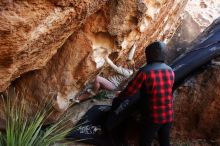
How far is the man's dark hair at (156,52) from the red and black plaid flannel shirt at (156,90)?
0.46ft

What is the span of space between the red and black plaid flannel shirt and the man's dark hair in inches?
5.6

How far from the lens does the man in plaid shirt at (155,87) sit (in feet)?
15.4

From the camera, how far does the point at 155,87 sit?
4703 mm

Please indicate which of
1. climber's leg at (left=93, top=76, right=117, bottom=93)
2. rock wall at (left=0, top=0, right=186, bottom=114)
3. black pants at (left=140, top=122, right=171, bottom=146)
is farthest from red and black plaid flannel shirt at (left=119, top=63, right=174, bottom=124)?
climber's leg at (left=93, top=76, right=117, bottom=93)

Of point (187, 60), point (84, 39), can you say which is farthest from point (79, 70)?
point (187, 60)

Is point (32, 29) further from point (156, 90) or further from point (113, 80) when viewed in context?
point (113, 80)

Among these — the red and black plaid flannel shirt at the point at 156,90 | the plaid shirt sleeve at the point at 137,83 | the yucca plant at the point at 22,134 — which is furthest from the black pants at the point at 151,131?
the yucca plant at the point at 22,134

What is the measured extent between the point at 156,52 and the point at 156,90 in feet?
1.49

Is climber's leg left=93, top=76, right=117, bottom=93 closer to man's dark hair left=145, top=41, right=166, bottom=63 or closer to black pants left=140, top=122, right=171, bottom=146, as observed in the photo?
black pants left=140, top=122, right=171, bottom=146

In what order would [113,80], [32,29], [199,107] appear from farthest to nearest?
1. [113,80]
2. [199,107]
3. [32,29]

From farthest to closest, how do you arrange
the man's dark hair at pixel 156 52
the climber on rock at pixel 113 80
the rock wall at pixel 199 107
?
the climber on rock at pixel 113 80 → the rock wall at pixel 199 107 → the man's dark hair at pixel 156 52

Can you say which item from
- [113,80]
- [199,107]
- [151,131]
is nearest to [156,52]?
[151,131]

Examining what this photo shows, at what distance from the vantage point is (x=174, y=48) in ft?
27.4

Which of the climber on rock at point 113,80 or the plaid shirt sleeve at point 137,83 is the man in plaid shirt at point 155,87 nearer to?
the plaid shirt sleeve at point 137,83
